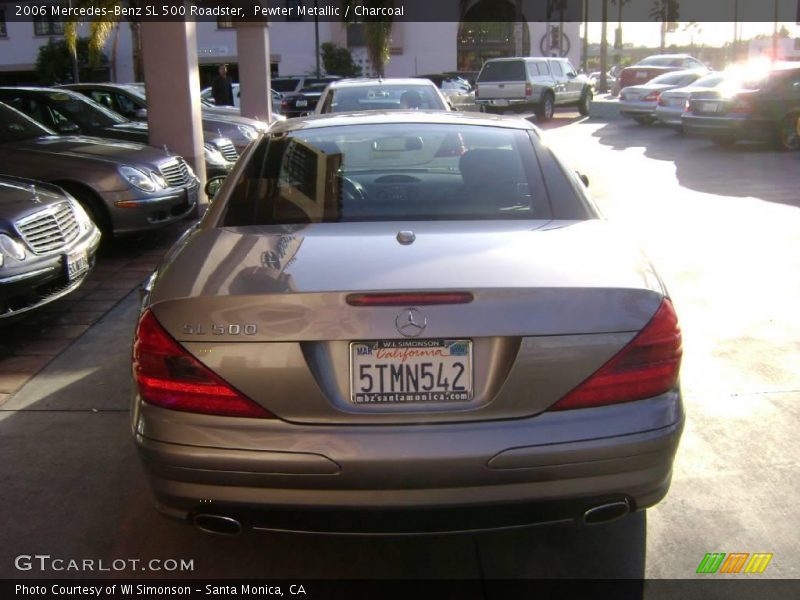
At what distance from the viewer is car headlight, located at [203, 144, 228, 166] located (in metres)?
11.9

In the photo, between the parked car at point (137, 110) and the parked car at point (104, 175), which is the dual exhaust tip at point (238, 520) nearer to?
the parked car at point (104, 175)

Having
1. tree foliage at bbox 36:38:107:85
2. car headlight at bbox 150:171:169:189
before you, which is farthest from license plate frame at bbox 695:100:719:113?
tree foliage at bbox 36:38:107:85

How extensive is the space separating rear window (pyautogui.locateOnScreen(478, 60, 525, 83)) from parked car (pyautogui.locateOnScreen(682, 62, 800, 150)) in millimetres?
9340

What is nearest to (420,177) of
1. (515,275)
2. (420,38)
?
(515,275)

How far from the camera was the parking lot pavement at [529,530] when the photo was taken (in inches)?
132

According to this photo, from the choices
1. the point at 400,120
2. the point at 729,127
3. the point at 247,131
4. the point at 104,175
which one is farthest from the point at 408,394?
the point at 729,127

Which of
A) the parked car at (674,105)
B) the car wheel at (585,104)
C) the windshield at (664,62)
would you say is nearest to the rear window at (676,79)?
the parked car at (674,105)

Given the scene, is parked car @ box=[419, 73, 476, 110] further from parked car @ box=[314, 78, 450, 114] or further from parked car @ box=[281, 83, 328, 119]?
parked car @ box=[314, 78, 450, 114]

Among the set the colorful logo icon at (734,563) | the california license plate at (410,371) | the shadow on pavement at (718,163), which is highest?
the california license plate at (410,371)

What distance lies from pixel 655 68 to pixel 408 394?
26.3 m

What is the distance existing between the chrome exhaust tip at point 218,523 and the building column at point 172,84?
8091 millimetres

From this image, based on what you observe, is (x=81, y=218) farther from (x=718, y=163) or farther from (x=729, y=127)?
(x=729, y=127)

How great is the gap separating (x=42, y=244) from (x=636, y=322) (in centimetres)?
433

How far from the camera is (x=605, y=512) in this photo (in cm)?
286
